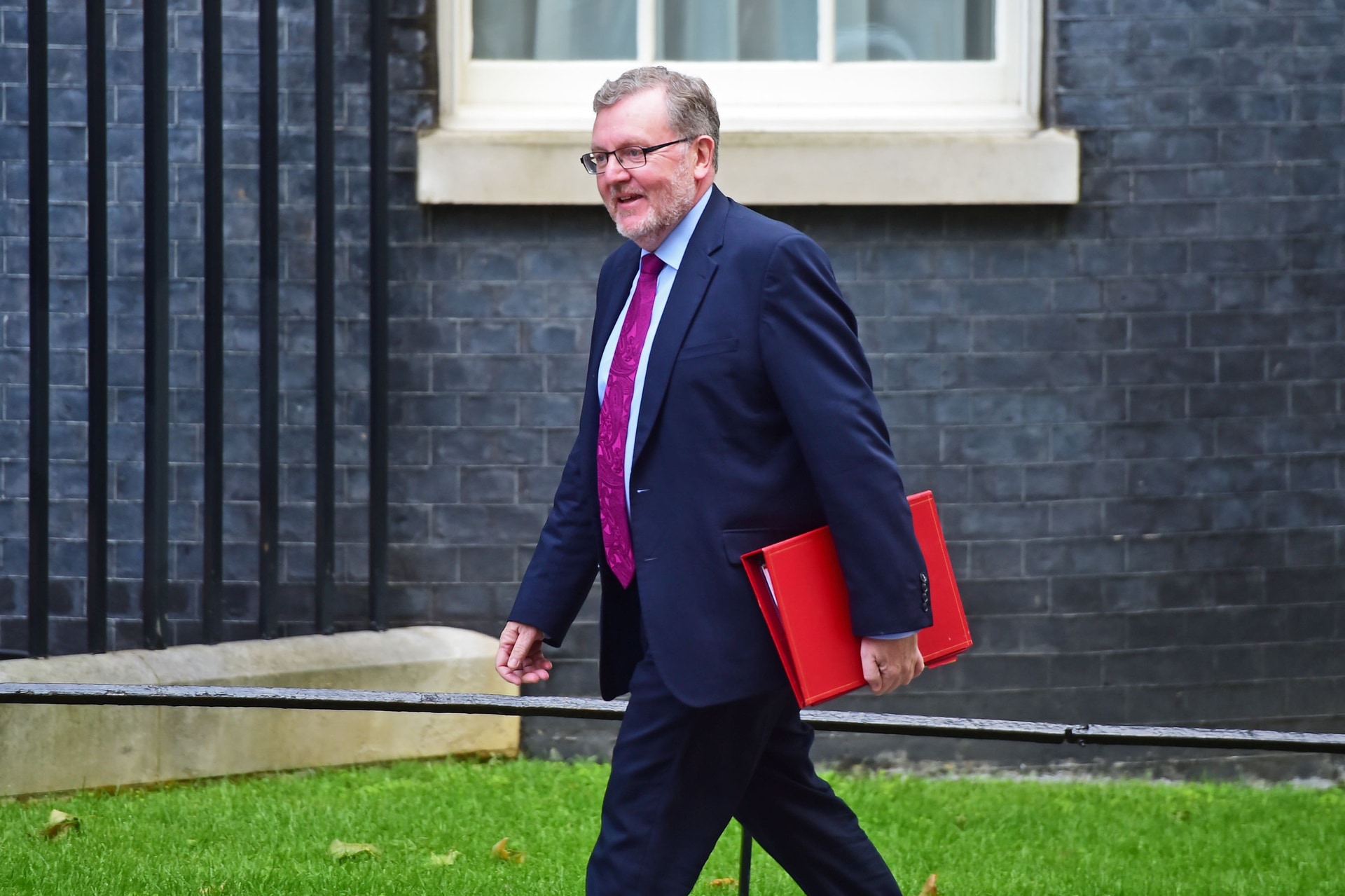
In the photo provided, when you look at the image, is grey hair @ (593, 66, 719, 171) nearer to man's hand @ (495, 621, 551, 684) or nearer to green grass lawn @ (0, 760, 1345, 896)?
man's hand @ (495, 621, 551, 684)

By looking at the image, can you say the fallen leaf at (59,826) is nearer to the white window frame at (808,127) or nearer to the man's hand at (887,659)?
the white window frame at (808,127)

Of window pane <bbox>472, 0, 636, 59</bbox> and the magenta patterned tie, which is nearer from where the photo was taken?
the magenta patterned tie

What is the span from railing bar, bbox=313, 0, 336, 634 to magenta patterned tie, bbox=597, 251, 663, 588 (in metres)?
2.72

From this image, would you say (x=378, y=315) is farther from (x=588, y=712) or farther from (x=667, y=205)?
(x=667, y=205)

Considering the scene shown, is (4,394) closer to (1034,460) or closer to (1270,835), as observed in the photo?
(1034,460)

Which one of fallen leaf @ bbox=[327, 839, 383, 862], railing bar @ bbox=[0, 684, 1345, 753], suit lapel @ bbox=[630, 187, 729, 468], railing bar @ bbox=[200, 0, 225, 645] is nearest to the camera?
suit lapel @ bbox=[630, 187, 729, 468]

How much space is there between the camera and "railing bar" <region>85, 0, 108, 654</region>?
5230 mm

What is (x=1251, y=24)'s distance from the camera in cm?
591

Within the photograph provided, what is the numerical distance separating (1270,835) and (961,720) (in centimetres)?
233

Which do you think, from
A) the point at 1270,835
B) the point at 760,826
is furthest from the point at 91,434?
Result: the point at 1270,835

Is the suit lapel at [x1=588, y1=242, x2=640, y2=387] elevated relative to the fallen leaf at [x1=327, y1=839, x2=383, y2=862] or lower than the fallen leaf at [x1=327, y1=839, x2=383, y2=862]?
elevated

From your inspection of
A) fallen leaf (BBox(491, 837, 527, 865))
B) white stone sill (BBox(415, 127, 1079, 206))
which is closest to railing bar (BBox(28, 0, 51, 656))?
white stone sill (BBox(415, 127, 1079, 206))

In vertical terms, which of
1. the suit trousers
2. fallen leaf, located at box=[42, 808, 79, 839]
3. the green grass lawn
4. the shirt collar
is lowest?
the green grass lawn

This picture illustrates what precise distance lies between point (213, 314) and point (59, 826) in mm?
1803
